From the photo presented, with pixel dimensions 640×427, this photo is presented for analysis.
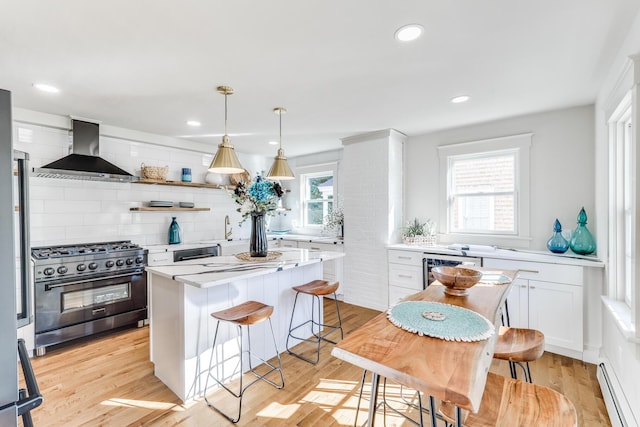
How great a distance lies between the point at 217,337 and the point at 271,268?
0.65 metres

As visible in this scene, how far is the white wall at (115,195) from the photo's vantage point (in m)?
3.15

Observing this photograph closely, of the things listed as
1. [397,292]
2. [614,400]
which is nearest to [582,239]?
[614,400]

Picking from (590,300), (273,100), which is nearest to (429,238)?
(590,300)

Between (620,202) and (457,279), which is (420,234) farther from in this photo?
(457,279)

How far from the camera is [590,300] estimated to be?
2609 millimetres

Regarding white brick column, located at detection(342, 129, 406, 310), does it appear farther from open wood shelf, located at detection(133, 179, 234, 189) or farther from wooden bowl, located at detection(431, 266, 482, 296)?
wooden bowl, located at detection(431, 266, 482, 296)

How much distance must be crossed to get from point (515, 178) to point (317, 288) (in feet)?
8.70

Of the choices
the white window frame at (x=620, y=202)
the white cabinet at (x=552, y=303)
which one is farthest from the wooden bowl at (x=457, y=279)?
the white cabinet at (x=552, y=303)

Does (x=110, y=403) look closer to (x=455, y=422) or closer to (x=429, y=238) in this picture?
(x=455, y=422)

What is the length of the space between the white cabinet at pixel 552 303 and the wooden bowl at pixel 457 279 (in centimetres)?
140

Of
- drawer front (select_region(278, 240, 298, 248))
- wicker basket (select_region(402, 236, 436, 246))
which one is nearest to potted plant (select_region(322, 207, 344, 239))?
drawer front (select_region(278, 240, 298, 248))

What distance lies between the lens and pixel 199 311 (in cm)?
215

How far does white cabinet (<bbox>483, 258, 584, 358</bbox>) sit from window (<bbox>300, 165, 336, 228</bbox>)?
117 inches

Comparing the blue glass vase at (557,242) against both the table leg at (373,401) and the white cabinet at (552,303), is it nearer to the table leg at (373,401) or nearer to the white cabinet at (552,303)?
the white cabinet at (552,303)
